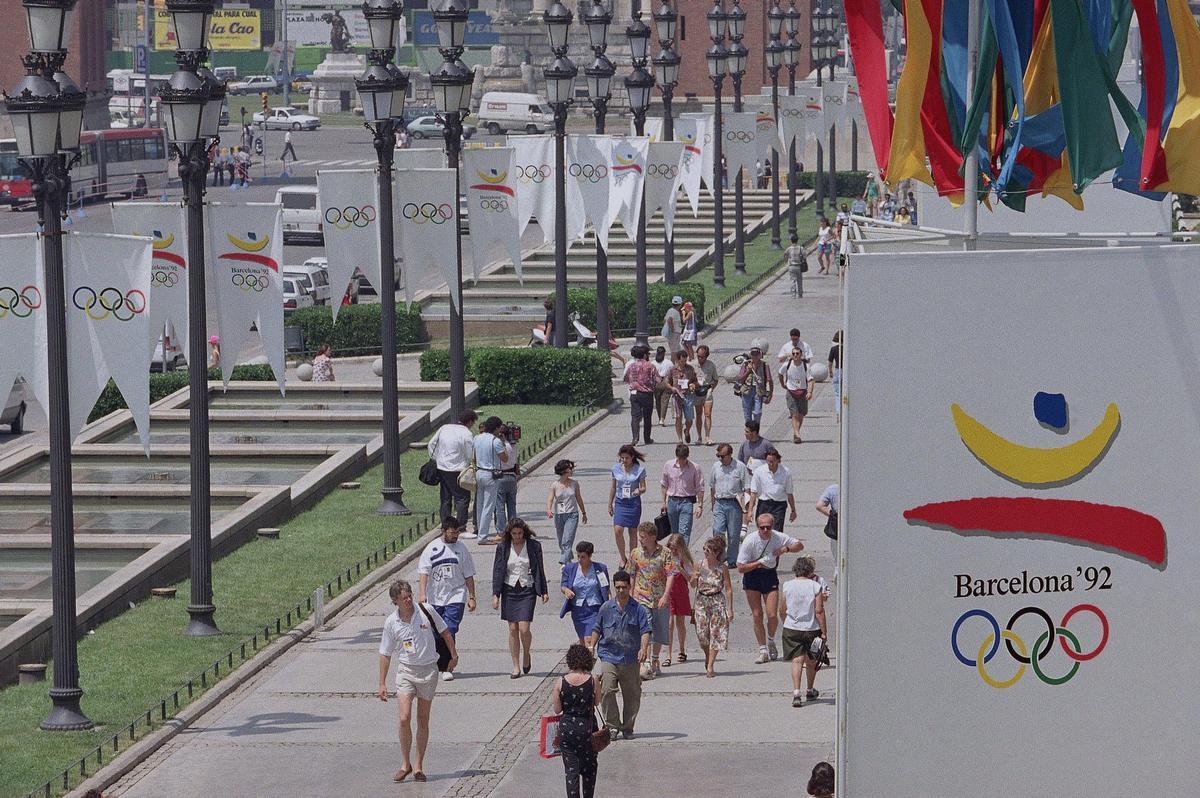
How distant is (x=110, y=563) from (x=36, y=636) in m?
3.82

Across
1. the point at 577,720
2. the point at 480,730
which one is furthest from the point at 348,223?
the point at 577,720

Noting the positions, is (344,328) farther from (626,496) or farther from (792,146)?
(626,496)

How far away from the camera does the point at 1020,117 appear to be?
38.0 feet

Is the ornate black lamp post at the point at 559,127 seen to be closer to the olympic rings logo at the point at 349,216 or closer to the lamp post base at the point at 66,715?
the olympic rings logo at the point at 349,216

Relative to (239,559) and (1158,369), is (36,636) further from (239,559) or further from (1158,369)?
(1158,369)

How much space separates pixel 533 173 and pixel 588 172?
3.75ft

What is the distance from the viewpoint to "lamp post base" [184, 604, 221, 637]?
1967 centimetres

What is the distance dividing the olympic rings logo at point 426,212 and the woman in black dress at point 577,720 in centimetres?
1329

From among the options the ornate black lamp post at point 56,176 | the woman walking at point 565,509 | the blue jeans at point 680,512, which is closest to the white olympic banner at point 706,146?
the blue jeans at point 680,512

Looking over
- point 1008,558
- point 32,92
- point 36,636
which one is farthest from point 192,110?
point 1008,558

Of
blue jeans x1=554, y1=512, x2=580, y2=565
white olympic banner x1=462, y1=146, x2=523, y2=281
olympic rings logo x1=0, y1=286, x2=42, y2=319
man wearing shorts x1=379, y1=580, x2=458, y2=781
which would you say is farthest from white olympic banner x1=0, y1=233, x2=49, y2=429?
white olympic banner x1=462, y1=146, x2=523, y2=281

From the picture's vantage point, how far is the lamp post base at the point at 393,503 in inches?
989

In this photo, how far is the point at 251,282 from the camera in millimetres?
22578

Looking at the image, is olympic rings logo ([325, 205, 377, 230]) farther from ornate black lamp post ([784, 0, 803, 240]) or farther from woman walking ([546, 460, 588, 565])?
ornate black lamp post ([784, 0, 803, 240])
